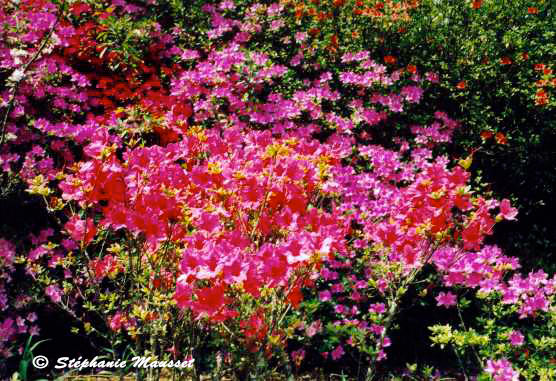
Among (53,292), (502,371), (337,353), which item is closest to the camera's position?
(502,371)

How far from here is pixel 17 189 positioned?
3139 mm

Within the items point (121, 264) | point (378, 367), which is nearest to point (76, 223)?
point (121, 264)

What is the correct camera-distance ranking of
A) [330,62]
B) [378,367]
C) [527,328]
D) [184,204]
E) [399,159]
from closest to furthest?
[184,204]
[527,328]
[378,367]
[399,159]
[330,62]

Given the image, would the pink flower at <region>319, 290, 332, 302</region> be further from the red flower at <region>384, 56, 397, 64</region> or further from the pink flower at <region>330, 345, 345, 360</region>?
the red flower at <region>384, 56, 397, 64</region>

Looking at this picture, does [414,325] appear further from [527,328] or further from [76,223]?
[76,223]

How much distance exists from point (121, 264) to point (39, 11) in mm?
2781

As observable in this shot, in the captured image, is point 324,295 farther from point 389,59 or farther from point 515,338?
point 389,59

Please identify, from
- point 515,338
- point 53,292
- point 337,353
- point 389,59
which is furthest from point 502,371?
point 389,59

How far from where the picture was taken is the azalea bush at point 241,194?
184 centimetres

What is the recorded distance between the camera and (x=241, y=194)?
1913 millimetres

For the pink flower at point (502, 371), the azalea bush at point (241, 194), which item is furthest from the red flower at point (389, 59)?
the pink flower at point (502, 371)

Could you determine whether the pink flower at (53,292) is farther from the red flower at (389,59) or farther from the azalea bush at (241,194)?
the red flower at (389,59)

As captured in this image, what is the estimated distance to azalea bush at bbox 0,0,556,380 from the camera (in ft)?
6.04

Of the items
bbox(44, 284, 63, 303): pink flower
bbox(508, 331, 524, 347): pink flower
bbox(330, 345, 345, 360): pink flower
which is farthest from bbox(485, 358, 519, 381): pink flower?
bbox(44, 284, 63, 303): pink flower
